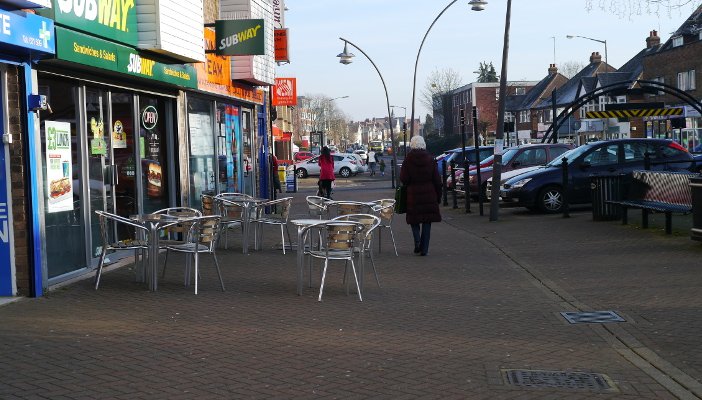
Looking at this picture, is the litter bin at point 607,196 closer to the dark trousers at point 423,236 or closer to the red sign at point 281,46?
the dark trousers at point 423,236

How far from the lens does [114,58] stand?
1162cm

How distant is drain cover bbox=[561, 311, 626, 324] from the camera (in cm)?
821

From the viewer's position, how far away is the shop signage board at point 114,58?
10.1 m

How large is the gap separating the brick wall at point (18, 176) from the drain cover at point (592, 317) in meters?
5.52

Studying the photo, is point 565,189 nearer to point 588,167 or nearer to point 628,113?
point 588,167

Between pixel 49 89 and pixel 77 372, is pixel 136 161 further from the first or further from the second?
pixel 77 372

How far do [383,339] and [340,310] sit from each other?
4.74ft

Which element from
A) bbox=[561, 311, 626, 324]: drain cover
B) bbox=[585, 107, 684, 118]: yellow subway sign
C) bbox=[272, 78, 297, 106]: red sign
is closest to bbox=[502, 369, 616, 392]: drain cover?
bbox=[561, 311, 626, 324]: drain cover

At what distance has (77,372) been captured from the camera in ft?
20.0

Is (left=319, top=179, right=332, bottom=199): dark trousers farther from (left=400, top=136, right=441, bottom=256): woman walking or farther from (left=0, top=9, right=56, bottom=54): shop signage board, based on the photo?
(left=0, top=9, right=56, bottom=54): shop signage board

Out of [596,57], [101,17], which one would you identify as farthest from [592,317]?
[596,57]

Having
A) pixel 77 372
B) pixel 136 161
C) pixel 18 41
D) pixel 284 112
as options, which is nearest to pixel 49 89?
pixel 18 41

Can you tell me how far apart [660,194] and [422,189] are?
4.66m

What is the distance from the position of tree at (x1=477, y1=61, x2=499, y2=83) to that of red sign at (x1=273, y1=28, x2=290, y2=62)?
367ft
